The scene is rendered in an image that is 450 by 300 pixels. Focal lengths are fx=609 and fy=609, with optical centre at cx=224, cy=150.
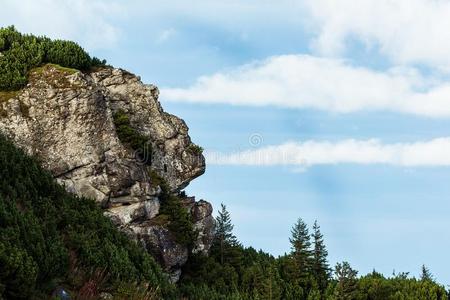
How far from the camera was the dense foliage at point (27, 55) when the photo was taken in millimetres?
43000

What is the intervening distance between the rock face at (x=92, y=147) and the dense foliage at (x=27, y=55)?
112 cm

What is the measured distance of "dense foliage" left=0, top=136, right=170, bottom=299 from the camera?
15445 millimetres

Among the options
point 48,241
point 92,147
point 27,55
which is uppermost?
point 27,55

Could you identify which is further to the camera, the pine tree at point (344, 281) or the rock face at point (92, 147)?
the pine tree at point (344, 281)

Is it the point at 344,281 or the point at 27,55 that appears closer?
the point at 27,55

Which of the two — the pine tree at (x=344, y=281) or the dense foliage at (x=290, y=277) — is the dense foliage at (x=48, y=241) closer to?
the dense foliage at (x=290, y=277)

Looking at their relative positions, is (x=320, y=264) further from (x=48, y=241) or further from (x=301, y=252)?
(x=48, y=241)

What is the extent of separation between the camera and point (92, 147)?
4328cm

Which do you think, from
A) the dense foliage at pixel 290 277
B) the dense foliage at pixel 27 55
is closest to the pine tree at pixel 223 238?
the dense foliage at pixel 290 277

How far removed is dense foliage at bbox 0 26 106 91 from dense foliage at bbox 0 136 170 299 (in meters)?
17.8

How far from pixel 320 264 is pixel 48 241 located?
57.1m

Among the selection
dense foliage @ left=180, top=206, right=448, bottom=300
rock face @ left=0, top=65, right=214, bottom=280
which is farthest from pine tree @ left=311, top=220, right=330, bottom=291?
rock face @ left=0, top=65, right=214, bottom=280

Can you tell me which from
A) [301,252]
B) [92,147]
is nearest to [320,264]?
[301,252]

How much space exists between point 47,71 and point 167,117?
11.2 meters
